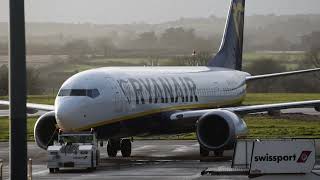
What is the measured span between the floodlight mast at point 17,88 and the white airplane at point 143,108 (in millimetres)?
20705

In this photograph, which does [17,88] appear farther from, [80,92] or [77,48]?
[77,48]

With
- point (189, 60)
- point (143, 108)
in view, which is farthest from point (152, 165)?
→ point (189, 60)

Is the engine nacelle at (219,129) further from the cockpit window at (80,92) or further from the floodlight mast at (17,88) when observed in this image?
the floodlight mast at (17,88)

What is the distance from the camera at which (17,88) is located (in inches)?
666

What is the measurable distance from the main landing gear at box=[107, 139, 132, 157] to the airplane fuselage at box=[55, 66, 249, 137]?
7.16ft

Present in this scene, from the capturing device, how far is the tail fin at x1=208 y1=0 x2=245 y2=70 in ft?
191

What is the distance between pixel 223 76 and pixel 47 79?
12.5 meters

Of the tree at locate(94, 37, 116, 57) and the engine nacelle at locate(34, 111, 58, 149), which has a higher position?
the tree at locate(94, 37, 116, 57)

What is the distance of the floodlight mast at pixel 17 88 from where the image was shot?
16812 mm

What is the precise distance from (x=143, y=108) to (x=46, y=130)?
4805 millimetres

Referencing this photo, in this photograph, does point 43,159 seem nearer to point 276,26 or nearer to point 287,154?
point 287,154

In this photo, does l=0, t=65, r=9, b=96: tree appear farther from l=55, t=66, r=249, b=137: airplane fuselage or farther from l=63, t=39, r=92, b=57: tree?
l=55, t=66, r=249, b=137: airplane fuselage

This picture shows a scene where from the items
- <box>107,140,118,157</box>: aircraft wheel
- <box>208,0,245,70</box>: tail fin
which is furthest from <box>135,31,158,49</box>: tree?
<box>107,140,118,157</box>: aircraft wheel

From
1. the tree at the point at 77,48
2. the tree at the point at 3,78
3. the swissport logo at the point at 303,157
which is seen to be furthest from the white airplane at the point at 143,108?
the tree at the point at 3,78
